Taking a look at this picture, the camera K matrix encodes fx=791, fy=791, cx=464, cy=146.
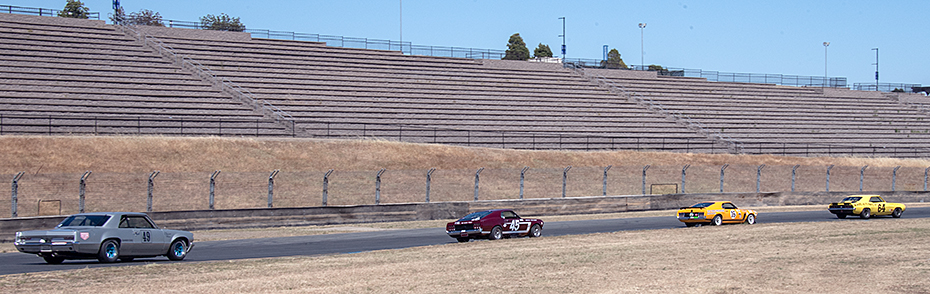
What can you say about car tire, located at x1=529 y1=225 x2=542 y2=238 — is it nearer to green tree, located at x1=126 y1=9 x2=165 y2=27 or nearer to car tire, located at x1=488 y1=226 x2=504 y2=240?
car tire, located at x1=488 y1=226 x2=504 y2=240

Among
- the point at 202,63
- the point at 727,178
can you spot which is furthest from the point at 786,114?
the point at 202,63

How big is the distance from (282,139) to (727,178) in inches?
936

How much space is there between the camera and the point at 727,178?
141 feet

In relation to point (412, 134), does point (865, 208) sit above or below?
below

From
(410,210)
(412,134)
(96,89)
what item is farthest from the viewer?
(412,134)

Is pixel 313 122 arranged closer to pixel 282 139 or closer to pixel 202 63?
pixel 282 139

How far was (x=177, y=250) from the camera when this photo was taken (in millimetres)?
16938

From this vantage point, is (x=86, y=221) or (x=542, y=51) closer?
(x=86, y=221)

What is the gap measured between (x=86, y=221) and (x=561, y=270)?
953 centimetres

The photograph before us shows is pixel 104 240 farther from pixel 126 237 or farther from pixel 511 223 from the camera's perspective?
pixel 511 223

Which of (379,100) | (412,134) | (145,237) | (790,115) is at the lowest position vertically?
(145,237)

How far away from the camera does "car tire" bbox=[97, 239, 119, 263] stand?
15.7 meters

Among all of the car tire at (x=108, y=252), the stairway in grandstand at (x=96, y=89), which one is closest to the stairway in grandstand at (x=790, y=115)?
the stairway in grandstand at (x=96, y=89)

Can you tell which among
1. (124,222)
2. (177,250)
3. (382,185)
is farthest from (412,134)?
(124,222)
